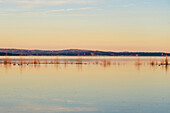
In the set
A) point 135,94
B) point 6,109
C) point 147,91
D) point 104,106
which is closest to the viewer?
point 6,109

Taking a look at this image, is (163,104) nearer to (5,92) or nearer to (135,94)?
(135,94)

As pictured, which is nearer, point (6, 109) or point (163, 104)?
point (6, 109)

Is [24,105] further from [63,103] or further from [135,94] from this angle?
[135,94]

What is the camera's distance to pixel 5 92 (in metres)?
18.4

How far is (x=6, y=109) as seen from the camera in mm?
13680

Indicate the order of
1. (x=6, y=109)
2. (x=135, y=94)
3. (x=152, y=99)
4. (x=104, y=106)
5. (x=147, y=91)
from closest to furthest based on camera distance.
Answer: (x=6, y=109), (x=104, y=106), (x=152, y=99), (x=135, y=94), (x=147, y=91)

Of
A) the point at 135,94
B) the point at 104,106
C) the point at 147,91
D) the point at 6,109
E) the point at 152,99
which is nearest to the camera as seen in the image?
the point at 6,109

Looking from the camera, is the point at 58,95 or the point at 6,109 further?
the point at 58,95

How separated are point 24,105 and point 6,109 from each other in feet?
3.17

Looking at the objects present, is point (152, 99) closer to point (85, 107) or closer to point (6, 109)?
point (85, 107)

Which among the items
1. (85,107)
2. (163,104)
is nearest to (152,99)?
(163,104)

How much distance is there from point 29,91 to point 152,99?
20.7 ft

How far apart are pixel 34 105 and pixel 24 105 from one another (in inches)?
15.2

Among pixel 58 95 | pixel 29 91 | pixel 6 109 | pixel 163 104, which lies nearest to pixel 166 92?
pixel 163 104
